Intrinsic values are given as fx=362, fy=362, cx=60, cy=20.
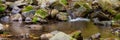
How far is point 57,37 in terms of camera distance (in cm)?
1225

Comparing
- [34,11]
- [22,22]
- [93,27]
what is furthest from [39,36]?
[34,11]

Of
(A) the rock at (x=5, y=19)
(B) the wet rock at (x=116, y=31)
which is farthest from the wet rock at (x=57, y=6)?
(B) the wet rock at (x=116, y=31)

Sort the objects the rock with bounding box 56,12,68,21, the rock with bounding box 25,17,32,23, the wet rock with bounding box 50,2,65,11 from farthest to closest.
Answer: the wet rock with bounding box 50,2,65,11
the rock with bounding box 56,12,68,21
the rock with bounding box 25,17,32,23

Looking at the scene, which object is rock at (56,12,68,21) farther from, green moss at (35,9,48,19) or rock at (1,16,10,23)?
rock at (1,16,10,23)

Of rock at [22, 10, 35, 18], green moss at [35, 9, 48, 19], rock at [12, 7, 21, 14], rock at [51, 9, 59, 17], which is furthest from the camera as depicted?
rock at [12, 7, 21, 14]

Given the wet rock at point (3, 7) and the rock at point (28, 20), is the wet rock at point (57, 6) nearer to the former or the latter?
the rock at point (28, 20)

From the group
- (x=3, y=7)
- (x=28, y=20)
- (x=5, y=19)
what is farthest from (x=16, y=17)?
(x=3, y=7)

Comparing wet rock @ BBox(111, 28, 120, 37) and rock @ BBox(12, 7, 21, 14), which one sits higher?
rock @ BBox(12, 7, 21, 14)

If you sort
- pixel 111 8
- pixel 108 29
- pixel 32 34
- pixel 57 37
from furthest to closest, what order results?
1. pixel 111 8
2. pixel 108 29
3. pixel 32 34
4. pixel 57 37

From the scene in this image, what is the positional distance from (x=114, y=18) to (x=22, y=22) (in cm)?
534

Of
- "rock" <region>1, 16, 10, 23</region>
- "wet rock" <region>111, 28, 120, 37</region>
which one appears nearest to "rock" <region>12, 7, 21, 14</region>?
"rock" <region>1, 16, 10, 23</region>

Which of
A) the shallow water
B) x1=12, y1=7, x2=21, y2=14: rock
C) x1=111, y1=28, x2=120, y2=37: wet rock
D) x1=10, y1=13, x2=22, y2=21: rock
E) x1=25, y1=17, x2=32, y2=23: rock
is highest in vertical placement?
x1=12, y1=7, x2=21, y2=14: rock

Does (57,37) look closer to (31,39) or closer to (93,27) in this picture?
(31,39)

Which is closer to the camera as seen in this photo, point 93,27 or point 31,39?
point 31,39
